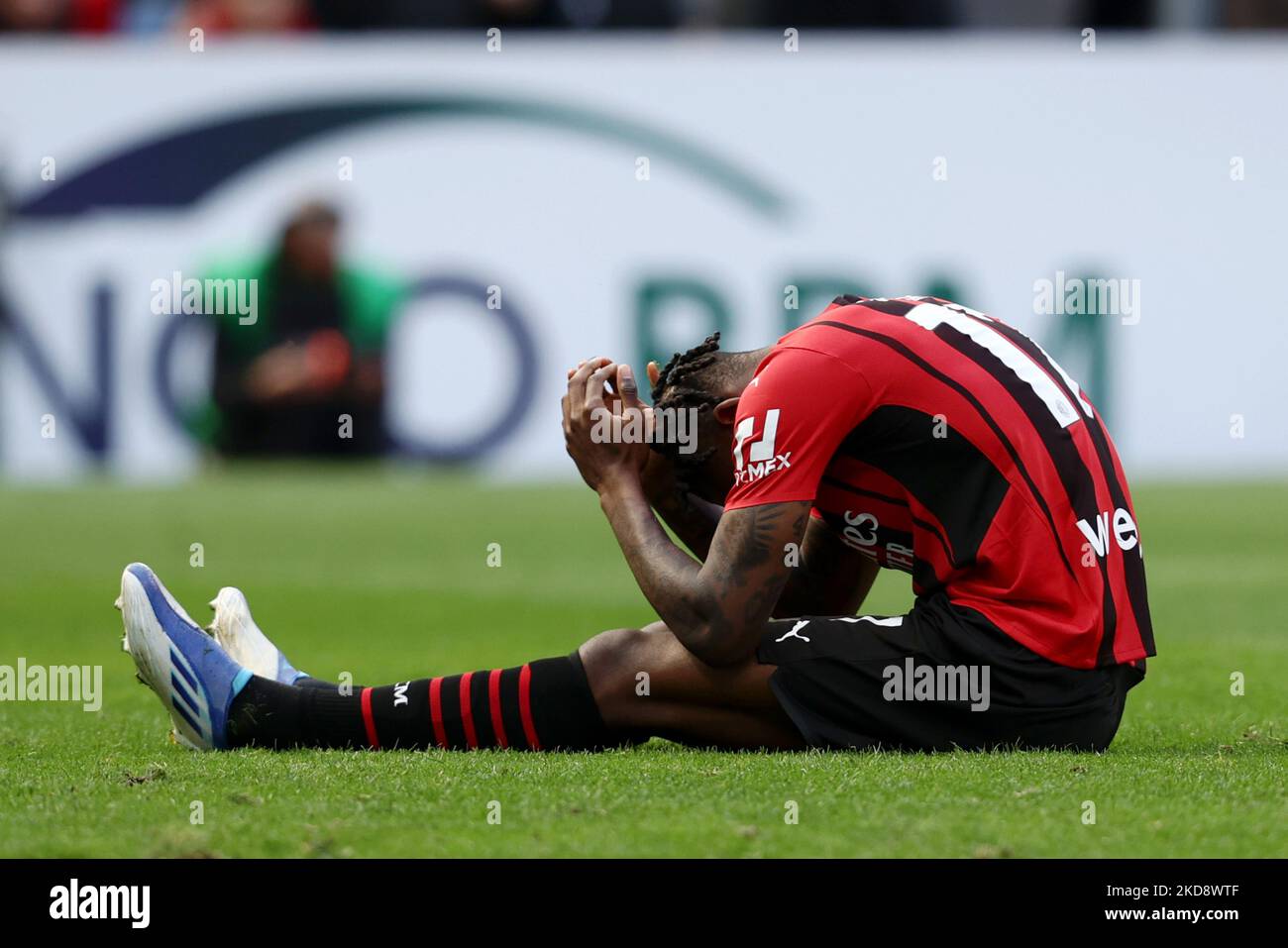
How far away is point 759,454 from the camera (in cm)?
429

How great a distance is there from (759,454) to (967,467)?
50 cm

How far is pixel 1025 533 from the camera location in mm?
4309

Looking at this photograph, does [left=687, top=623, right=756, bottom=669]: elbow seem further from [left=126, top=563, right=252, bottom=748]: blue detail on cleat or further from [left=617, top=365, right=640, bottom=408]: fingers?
[left=126, top=563, right=252, bottom=748]: blue detail on cleat

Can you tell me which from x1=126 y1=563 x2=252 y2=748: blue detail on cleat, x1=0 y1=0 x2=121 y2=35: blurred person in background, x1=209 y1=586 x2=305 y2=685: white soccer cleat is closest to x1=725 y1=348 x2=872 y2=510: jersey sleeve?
x1=126 y1=563 x2=252 y2=748: blue detail on cleat

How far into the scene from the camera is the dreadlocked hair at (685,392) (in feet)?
15.4

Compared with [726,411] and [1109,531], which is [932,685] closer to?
[1109,531]

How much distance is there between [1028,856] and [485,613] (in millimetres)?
5287

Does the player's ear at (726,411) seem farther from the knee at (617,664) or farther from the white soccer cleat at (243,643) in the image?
the white soccer cleat at (243,643)

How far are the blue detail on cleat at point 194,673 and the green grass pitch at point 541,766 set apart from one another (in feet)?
0.33

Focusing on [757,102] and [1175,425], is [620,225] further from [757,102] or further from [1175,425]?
[1175,425]

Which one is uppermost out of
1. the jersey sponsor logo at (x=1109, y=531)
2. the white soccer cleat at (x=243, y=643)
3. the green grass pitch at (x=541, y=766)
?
the jersey sponsor logo at (x=1109, y=531)

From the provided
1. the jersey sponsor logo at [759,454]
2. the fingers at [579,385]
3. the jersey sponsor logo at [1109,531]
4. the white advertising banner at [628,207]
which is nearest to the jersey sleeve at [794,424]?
the jersey sponsor logo at [759,454]
